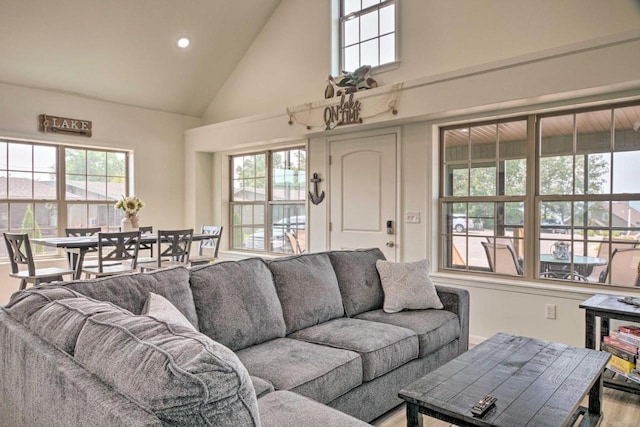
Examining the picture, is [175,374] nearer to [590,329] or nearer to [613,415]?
[613,415]

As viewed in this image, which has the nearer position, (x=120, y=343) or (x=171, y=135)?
(x=120, y=343)

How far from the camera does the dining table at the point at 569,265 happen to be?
3562 mm

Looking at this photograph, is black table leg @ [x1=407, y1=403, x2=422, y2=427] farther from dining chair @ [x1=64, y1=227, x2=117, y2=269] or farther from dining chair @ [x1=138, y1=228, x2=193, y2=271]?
dining chair @ [x1=64, y1=227, x2=117, y2=269]

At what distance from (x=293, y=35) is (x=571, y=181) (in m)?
3.68

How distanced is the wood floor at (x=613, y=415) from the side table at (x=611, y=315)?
0.30 feet

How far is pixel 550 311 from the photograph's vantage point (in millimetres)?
3594

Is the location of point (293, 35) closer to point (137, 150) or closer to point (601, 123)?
point (137, 150)

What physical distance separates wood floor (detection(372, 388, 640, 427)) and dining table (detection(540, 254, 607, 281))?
1011 millimetres

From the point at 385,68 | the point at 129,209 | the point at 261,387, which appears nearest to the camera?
the point at 261,387

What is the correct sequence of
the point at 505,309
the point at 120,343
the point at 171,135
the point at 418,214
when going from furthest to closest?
the point at 171,135 < the point at 418,214 < the point at 505,309 < the point at 120,343

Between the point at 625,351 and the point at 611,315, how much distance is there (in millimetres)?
316

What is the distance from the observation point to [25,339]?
1421 millimetres

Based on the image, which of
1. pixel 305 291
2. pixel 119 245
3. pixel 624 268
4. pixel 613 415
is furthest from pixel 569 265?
pixel 119 245

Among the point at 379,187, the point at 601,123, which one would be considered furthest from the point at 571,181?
the point at 379,187
